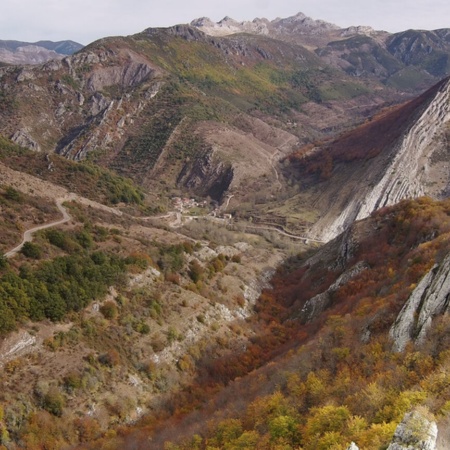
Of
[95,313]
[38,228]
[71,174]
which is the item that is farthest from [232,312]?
[71,174]

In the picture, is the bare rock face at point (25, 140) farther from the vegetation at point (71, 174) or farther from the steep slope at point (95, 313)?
the steep slope at point (95, 313)

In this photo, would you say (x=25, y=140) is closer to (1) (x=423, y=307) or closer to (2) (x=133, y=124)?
(2) (x=133, y=124)

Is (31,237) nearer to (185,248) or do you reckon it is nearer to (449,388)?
(185,248)

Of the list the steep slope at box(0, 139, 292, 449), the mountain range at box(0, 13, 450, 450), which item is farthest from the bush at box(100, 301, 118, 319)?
the mountain range at box(0, 13, 450, 450)

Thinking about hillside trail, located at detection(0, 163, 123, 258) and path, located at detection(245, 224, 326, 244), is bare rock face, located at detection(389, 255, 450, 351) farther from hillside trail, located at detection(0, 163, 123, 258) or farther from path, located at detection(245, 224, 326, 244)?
path, located at detection(245, 224, 326, 244)

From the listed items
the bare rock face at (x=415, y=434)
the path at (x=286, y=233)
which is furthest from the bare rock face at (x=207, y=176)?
the bare rock face at (x=415, y=434)

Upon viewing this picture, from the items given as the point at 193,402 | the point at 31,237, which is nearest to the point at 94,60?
the point at 31,237
